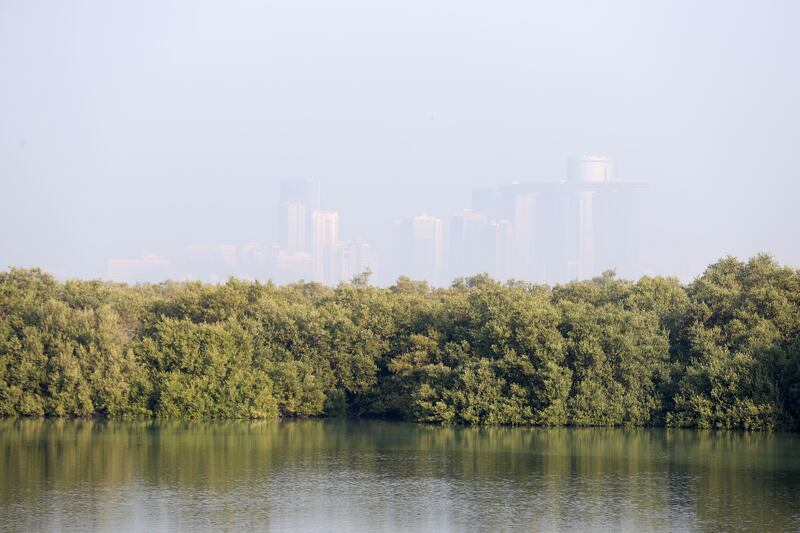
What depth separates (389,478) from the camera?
36.2m

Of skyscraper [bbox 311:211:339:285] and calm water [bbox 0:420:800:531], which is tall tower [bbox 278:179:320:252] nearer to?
skyscraper [bbox 311:211:339:285]

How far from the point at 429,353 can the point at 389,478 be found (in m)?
18.4

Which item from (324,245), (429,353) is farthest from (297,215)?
(429,353)

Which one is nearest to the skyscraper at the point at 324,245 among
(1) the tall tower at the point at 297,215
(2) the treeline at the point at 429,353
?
(1) the tall tower at the point at 297,215

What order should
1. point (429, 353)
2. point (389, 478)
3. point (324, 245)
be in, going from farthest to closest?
point (324, 245)
point (429, 353)
point (389, 478)

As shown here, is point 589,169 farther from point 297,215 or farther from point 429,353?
point 429,353

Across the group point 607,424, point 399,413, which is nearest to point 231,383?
point 399,413

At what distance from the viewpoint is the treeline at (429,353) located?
163 ft

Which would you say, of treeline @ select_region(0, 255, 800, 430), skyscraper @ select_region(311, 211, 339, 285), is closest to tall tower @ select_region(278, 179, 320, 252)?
skyscraper @ select_region(311, 211, 339, 285)

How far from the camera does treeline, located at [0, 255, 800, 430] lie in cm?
4962

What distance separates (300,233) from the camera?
171m

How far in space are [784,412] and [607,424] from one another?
827cm

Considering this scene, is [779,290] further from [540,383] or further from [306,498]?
[306,498]

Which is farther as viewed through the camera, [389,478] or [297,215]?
[297,215]
